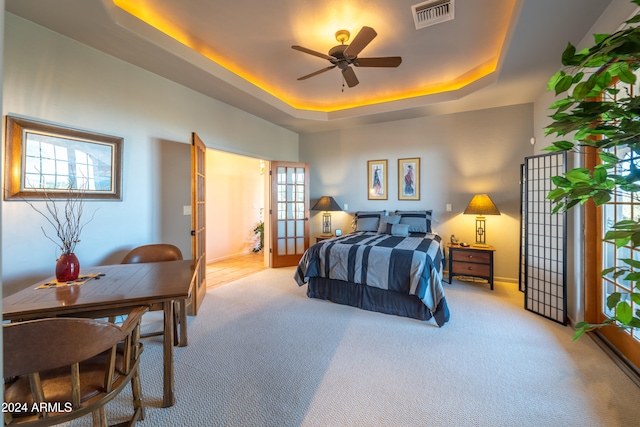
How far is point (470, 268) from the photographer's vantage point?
4.08 metres

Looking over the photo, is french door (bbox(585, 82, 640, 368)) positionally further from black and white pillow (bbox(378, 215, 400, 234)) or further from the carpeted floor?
black and white pillow (bbox(378, 215, 400, 234))

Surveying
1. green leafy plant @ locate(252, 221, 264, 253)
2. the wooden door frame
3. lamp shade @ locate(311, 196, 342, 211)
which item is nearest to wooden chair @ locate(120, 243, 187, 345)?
the wooden door frame

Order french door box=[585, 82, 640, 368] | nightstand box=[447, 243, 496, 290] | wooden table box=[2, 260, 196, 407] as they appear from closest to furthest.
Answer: wooden table box=[2, 260, 196, 407]
french door box=[585, 82, 640, 368]
nightstand box=[447, 243, 496, 290]

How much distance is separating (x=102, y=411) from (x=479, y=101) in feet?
16.6

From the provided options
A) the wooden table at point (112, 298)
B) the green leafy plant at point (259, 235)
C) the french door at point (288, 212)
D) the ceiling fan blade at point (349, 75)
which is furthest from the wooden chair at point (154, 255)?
the green leafy plant at point (259, 235)

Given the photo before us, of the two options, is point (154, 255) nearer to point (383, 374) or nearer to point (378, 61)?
point (383, 374)

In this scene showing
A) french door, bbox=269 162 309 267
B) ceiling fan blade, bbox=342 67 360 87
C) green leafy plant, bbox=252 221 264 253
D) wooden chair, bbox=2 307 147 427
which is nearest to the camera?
wooden chair, bbox=2 307 147 427

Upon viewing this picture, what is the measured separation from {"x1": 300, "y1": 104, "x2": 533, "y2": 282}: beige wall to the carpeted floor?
1.67 meters

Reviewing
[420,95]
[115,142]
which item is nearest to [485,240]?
[420,95]

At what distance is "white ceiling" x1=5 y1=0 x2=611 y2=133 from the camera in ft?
7.91

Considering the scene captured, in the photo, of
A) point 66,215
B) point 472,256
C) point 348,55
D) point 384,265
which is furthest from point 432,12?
point 66,215

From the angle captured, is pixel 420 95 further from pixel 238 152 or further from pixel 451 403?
pixel 451 403

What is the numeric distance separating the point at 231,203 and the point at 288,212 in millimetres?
1660

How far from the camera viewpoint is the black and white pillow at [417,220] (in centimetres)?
454
